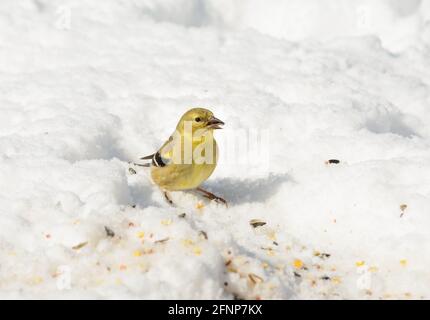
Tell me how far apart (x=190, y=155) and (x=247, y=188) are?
3.11ft

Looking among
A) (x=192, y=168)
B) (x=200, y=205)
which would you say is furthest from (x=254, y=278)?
(x=200, y=205)

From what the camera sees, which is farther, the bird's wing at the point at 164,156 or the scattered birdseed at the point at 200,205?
the scattered birdseed at the point at 200,205

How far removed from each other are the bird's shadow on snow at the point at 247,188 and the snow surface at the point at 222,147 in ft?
0.07

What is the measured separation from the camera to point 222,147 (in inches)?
246

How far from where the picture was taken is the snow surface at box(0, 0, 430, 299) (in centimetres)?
384

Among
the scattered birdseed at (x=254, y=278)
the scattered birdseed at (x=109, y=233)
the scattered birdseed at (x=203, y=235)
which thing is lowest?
the scattered birdseed at (x=254, y=278)

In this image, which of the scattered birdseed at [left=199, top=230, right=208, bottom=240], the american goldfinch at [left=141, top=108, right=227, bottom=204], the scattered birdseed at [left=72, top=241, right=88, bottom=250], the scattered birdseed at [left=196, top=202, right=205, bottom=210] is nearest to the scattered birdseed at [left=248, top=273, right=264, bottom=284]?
the scattered birdseed at [left=199, top=230, right=208, bottom=240]

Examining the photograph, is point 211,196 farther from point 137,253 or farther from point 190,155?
point 137,253

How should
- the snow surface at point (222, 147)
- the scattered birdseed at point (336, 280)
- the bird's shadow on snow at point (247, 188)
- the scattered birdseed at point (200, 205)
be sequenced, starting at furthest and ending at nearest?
1. the bird's shadow on snow at point (247, 188)
2. the scattered birdseed at point (200, 205)
3. the scattered birdseed at point (336, 280)
4. the snow surface at point (222, 147)

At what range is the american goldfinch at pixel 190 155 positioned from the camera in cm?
486

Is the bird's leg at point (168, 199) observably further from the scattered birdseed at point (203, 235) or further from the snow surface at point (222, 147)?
the scattered birdseed at point (203, 235)

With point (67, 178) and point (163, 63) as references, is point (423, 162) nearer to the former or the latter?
point (67, 178)

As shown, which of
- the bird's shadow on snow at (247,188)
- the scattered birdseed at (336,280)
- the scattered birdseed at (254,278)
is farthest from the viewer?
the bird's shadow on snow at (247,188)

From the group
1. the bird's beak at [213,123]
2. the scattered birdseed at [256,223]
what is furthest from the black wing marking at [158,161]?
the scattered birdseed at [256,223]
